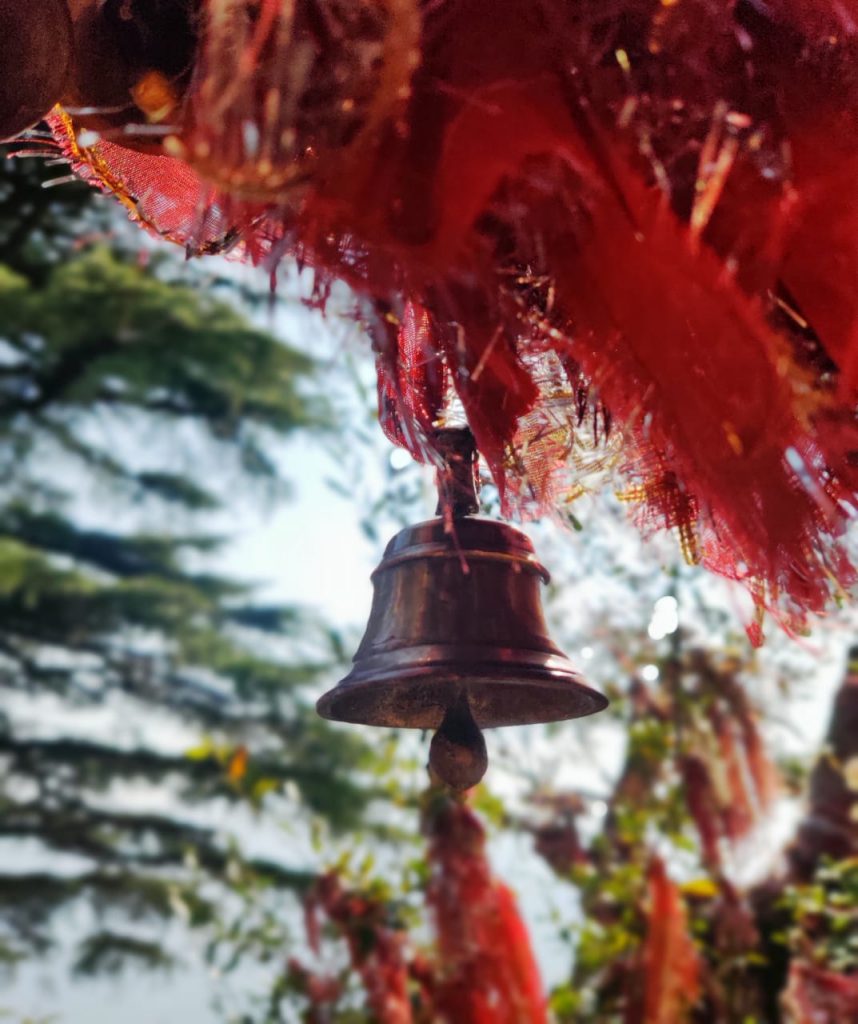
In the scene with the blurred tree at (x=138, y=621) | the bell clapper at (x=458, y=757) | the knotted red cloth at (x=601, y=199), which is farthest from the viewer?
the blurred tree at (x=138, y=621)

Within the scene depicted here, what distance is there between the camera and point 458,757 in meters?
0.89

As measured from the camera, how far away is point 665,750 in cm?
354

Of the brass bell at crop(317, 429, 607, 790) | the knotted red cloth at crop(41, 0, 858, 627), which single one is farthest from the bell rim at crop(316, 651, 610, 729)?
the knotted red cloth at crop(41, 0, 858, 627)

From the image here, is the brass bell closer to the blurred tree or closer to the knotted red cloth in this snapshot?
the knotted red cloth

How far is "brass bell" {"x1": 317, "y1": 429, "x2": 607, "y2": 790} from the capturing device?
0.94m

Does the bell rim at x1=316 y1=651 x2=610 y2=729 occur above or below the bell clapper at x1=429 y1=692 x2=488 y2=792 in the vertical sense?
above

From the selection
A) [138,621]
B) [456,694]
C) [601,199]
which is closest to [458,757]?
[456,694]

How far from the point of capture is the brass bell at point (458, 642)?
0.94m

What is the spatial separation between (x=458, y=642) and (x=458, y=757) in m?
0.12

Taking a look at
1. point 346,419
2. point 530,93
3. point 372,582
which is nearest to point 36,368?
point 346,419

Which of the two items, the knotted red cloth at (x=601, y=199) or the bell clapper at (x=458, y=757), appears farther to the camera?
the bell clapper at (x=458, y=757)

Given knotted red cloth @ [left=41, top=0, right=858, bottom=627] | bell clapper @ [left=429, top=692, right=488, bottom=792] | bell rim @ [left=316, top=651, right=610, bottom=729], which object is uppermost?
knotted red cloth @ [left=41, top=0, right=858, bottom=627]

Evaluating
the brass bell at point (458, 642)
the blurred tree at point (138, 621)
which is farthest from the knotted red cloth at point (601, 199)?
the blurred tree at point (138, 621)

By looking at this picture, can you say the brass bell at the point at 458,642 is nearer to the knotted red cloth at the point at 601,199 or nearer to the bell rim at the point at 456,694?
the bell rim at the point at 456,694
